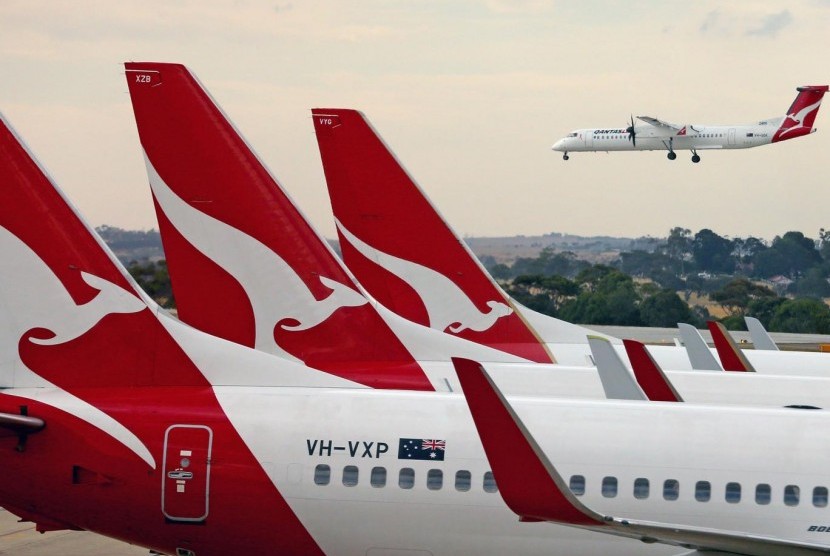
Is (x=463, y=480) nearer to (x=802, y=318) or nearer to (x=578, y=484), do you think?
(x=578, y=484)

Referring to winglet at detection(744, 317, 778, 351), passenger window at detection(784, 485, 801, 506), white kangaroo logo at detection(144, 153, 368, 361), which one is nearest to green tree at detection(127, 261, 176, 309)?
winglet at detection(744, 317, 778, 351)

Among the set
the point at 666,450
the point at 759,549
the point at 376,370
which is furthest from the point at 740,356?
the point at 759,549

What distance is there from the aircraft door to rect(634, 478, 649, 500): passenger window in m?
4.49

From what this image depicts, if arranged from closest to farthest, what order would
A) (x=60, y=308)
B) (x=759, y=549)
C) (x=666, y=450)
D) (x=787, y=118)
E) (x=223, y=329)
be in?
(x=759, y=549) < (x=666, y=450) < (x=60, y=308) < (x=223, y=329) < (x=787, y=118)

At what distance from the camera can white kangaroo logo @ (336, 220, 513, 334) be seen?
2586 centimetres

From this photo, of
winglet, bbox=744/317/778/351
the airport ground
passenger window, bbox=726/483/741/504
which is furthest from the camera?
winglet, bbox=744/317/778/351

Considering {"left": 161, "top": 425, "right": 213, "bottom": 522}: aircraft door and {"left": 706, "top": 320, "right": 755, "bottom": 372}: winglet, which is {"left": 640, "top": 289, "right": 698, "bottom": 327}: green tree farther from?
{"left": 161, "top": 425, "right": 213, "bottom": 522}: aircraft door

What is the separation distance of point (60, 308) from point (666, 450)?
697cm

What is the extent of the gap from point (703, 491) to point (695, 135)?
350 ft

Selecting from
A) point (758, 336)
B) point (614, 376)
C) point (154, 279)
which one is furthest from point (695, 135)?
point (614, 376)

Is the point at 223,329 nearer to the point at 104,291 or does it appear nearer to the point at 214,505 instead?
the point at 104,291

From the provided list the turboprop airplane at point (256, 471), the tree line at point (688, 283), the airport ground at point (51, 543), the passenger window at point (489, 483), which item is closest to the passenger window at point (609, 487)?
→ the turboprop airplane at point (256, 471)

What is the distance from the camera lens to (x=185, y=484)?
1470 cm

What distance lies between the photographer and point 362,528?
1463 centimetres
